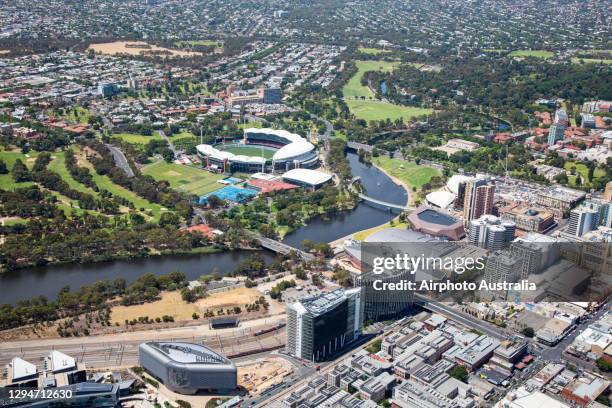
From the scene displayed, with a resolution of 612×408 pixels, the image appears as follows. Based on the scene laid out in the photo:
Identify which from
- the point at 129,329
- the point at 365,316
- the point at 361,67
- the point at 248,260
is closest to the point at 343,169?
the point at 248,260

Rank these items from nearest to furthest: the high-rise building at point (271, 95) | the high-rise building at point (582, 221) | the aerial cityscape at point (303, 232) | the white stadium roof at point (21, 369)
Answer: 1. the white stadium roof at point (21, 369)
2. the aerial cityscape at point (303, 232)
3. the high-rise building at point (582, 221)
4. the high-rise building at point (271, 95)

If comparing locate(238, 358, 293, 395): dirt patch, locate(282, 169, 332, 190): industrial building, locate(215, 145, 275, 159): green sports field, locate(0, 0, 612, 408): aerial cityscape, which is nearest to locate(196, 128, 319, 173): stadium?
locate(215, 145, 275, 159): green sports field

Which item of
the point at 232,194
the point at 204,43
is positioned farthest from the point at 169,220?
the point at 204,43

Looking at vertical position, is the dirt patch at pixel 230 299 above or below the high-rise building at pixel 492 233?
below

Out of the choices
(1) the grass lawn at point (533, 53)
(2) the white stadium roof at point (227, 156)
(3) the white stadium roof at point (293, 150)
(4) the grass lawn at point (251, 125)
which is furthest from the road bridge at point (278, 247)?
(1) the grass lawn at point (533, 53)

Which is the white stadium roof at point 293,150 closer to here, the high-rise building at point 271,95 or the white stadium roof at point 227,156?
the white stadium roof at point 227,156

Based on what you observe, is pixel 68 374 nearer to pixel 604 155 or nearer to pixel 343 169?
pixel 343 169
